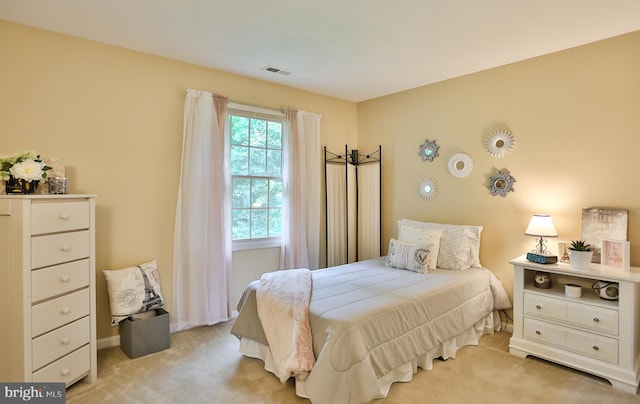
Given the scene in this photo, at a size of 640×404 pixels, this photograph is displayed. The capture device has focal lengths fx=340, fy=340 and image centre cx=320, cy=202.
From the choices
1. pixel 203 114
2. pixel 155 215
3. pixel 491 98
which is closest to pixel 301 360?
pixel 155 215

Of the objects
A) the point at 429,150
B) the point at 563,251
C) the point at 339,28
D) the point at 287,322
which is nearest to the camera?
the point at 287,322

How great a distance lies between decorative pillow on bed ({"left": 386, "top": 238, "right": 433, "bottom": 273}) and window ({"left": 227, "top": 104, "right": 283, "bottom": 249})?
137 centimetres

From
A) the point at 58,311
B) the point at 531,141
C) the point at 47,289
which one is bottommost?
the point at 58,311

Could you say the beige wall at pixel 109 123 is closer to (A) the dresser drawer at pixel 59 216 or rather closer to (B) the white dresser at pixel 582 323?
(A) the dresser drawer at pixel 59 216

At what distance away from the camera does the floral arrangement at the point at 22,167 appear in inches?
81.7

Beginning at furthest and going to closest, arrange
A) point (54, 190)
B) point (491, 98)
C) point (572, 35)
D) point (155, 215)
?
point (491, 98) → point (155, 215) → point (572, 35) → point (54, 190)

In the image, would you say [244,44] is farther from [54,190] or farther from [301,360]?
[301,360]

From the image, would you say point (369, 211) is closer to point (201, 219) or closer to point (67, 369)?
point (201, 219)

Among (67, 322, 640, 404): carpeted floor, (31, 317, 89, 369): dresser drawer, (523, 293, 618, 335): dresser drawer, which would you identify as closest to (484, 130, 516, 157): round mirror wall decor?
(523, 293, 618, 335): dresser drawer

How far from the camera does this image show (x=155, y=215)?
3.15 meters

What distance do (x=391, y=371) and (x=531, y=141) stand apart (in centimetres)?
244

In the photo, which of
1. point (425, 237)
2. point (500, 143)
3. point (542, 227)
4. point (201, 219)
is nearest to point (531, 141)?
point (500, 143)

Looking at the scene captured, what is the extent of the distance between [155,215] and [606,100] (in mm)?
3997

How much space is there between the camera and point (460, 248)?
3.35 m
